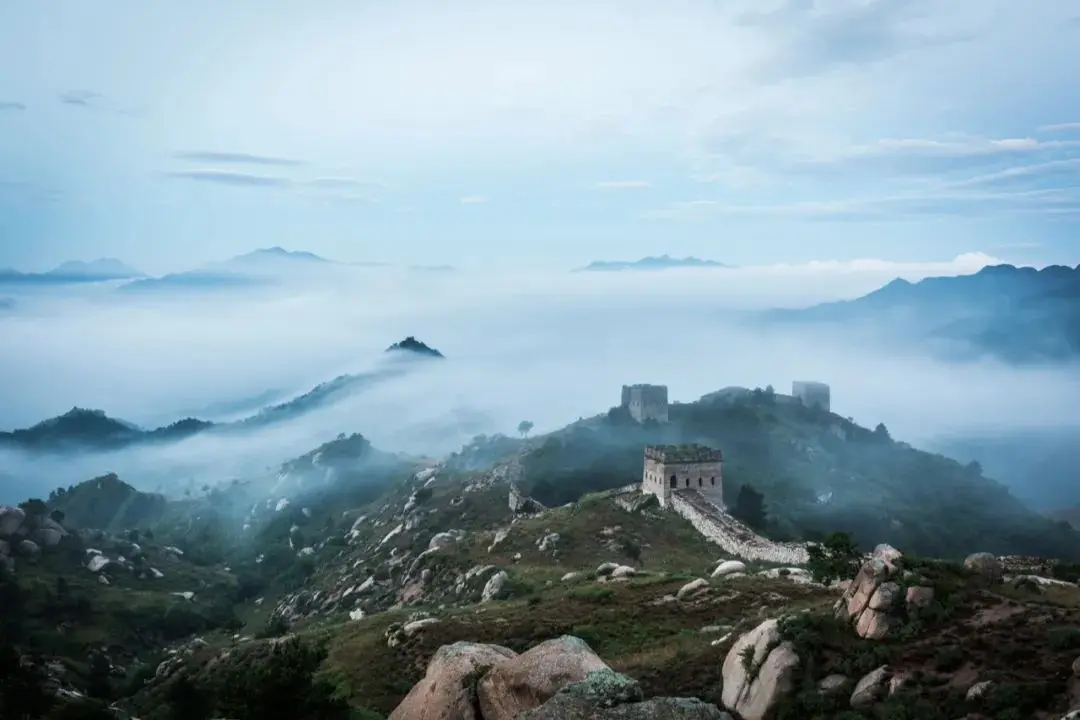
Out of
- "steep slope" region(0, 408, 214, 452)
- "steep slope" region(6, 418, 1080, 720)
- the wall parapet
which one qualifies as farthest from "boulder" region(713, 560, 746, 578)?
"steep slope" region(0, 408, 214, 452)

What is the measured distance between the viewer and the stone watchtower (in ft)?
Answer: 212

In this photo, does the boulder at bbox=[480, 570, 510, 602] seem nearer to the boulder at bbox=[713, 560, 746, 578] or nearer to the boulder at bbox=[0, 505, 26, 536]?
the boulder at bbox=[713, 560, 746, 578]

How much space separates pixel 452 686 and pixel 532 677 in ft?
7.05

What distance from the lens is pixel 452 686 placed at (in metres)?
19.2

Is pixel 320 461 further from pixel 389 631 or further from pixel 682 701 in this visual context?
pixel 682 701

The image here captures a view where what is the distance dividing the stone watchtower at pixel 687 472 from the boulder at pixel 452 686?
44.9m

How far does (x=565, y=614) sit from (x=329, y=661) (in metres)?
9.26

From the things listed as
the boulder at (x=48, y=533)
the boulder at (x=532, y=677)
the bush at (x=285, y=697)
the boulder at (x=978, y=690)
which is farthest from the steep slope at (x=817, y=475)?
the boulder at (x=532, y=677)

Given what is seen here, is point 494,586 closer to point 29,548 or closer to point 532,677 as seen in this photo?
point 532,677

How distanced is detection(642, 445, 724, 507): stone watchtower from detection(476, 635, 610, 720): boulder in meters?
46.1

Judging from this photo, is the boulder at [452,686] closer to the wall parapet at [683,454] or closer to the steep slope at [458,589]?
the steep slope at [458,589]

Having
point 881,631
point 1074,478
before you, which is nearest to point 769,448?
point 1074,478

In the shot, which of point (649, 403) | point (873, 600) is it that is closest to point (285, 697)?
point (873, 600)

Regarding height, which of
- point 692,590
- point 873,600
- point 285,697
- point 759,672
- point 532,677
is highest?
point 873,600
